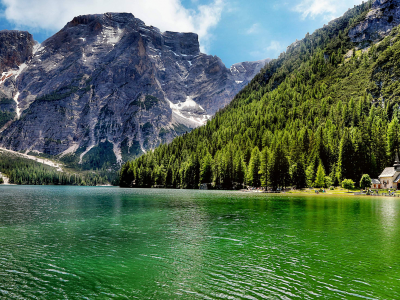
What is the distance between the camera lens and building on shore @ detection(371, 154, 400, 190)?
107 m

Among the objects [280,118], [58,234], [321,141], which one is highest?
[280,118]

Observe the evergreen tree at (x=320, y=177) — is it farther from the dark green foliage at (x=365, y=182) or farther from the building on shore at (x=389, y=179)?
the building on shore at (x=389, y=179)

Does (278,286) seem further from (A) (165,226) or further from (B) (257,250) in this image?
(A) (165,226)

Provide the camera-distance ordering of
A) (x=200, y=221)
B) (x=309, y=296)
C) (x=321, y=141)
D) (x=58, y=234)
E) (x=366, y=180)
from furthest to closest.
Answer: (x=321, y=141), (x=366, y=180), (x=200, y=221), (x=58, y=234), (x=309, y=296)

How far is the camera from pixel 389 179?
358 feet

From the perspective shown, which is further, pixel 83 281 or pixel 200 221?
pixel 200 221

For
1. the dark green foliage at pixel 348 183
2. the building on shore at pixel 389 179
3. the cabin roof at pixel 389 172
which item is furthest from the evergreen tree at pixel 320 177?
the cabin roof at pixel 389 172

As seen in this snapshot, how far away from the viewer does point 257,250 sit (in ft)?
85.1

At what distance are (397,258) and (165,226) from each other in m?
26.6

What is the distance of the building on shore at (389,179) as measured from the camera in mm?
106938

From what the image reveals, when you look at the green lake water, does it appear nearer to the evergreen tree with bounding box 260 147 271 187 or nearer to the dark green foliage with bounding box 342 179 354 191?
the dark green foliage with bounding box 342 179 354 191

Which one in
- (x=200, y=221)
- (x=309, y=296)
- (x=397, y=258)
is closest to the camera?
(x=309, y=296)

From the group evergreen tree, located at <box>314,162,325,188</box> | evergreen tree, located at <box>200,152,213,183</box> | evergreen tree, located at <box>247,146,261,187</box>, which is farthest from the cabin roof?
evergreen tree, located at <box>200,152,213,183</box>

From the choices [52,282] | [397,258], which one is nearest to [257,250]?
[397,258]
